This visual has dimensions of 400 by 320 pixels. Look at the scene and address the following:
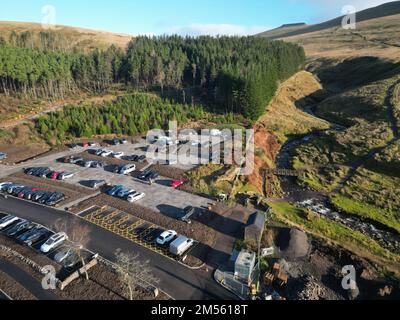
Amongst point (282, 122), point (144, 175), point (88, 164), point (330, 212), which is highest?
point (282, 122)

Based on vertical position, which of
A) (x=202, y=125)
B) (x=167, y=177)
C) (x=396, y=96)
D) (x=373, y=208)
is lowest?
(x=373, y=208)

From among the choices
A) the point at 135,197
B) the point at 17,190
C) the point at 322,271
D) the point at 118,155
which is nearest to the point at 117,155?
the point at 118,155

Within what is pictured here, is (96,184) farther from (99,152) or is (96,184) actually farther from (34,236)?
(99,152)

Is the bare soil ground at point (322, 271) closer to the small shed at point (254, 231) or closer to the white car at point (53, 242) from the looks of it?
the small shed at point (254, 231)

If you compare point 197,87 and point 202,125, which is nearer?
point 202,125

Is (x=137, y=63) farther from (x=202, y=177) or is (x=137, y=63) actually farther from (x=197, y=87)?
(x=202, y=177)

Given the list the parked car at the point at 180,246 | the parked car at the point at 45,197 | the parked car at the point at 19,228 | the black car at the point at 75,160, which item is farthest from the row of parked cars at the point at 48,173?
the parked car at the point at 180,246

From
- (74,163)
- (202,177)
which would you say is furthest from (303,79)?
(74,163)
